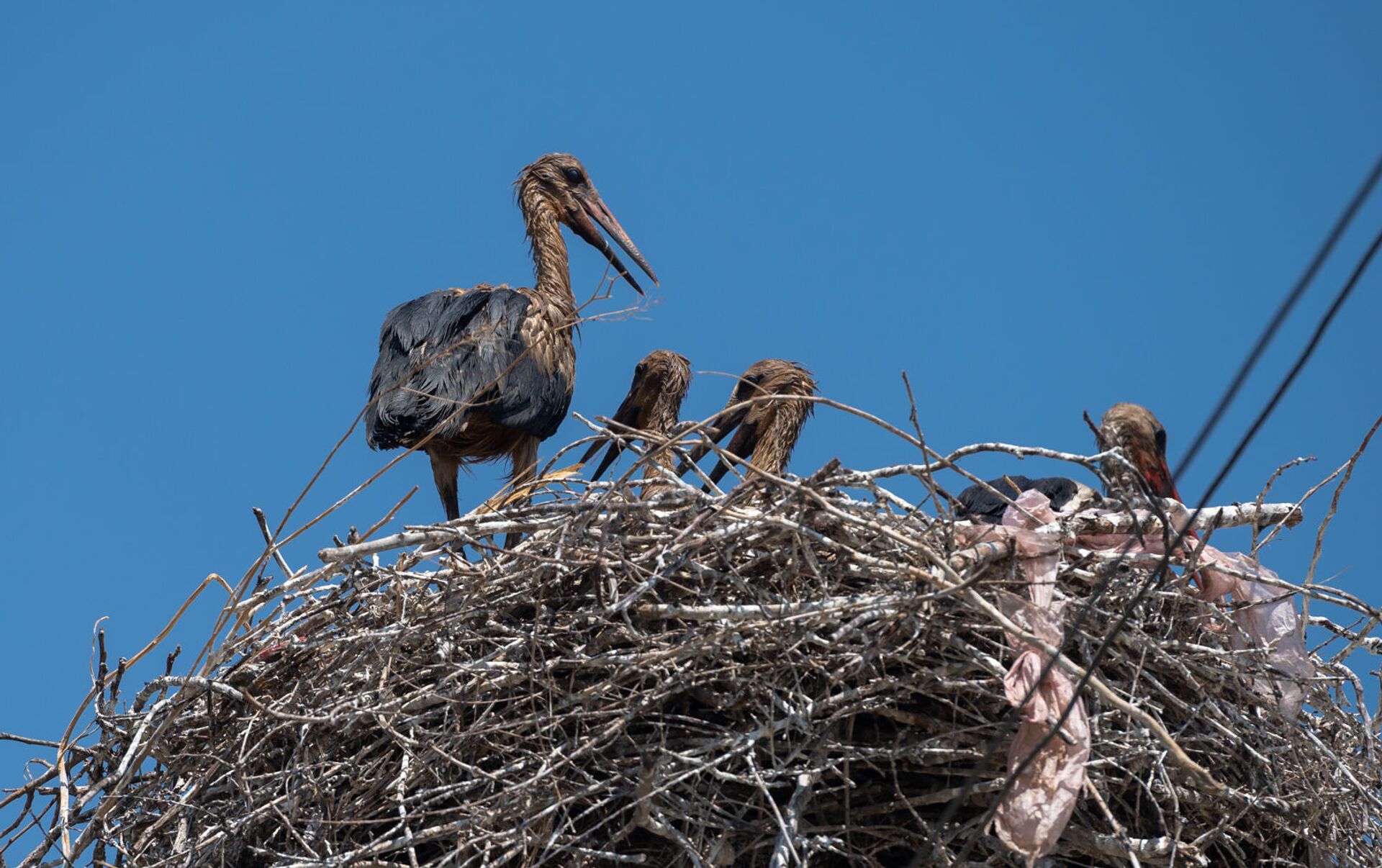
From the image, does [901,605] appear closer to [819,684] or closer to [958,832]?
[819,684]

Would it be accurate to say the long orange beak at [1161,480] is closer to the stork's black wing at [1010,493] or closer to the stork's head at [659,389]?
the stork's black wing at [1010,493]

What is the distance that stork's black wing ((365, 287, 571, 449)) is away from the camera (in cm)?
746

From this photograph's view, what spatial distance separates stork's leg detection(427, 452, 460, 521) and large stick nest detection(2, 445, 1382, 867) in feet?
Result: 9.87

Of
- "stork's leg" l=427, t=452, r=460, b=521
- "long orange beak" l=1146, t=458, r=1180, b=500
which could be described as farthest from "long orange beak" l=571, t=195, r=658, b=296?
"long orange beak" l=1146, t=458, r=1180, b=500

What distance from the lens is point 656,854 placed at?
4852mm

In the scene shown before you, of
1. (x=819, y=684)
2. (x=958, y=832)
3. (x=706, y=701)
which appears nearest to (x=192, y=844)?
(x=706, y=701)

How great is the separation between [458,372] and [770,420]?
235cm

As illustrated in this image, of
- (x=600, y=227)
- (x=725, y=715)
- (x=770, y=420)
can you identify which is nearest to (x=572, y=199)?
(x=600, y=227)

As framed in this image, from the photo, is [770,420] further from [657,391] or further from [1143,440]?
[1143,440]

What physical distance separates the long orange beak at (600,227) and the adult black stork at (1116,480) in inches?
108

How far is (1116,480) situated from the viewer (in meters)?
4.77

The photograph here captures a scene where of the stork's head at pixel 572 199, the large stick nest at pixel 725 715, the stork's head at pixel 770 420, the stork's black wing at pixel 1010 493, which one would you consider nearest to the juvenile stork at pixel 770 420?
the stork's head at pixel 770 420

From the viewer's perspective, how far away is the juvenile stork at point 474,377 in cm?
748

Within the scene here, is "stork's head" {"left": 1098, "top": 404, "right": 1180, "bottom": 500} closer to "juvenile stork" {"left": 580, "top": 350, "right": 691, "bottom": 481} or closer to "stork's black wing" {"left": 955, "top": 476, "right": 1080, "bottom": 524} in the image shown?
"stork's black wing" {"left": 955, "top": 476, "right": 1080, "bottom": 524}
